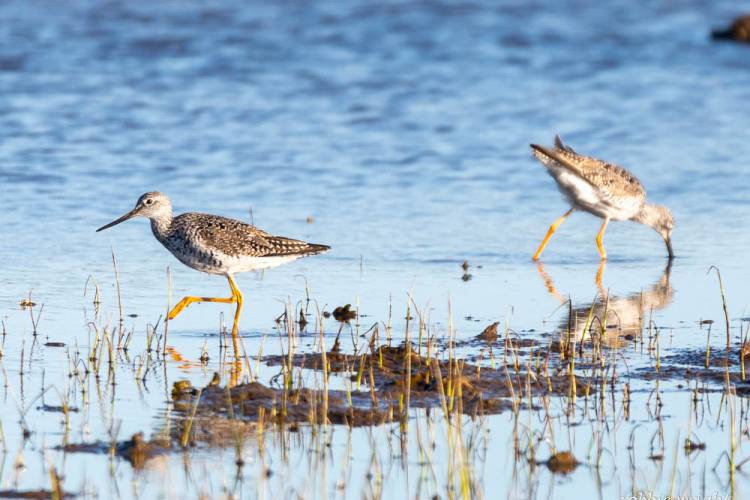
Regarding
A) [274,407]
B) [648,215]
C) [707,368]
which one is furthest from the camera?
[648,215]

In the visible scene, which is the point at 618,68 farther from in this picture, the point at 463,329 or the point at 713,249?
the point at 463,329

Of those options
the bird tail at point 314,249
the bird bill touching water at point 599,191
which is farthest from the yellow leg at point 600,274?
the bird tail at point 314,249

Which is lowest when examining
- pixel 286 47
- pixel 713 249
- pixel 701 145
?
pixel 713 249

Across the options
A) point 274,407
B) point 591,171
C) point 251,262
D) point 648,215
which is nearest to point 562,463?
point 274,407

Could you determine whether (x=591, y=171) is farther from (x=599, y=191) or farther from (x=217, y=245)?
(x=217, y=245)

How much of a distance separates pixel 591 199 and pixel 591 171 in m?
0.29

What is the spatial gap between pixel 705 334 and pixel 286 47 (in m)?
16.1

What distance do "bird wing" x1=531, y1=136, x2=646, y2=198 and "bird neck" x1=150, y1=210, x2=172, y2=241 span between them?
13.5 ft

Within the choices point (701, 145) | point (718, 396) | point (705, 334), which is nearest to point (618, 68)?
point (701, 145)

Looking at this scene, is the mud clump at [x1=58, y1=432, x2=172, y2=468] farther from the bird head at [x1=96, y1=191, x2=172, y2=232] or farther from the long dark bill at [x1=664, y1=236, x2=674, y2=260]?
the long dark bill at [x1=664, y1=236, x2=674, y2=260]

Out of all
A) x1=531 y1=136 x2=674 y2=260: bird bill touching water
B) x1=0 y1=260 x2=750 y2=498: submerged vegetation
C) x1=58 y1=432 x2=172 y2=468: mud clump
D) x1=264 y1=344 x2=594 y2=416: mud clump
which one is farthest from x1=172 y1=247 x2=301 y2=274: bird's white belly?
x1=531 y1=136 x2=674 y2=260: bird bill touching water

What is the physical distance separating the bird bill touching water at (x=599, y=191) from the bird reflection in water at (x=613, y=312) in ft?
4.27

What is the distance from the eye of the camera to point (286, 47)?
24109mm

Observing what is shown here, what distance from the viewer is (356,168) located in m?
16.3
